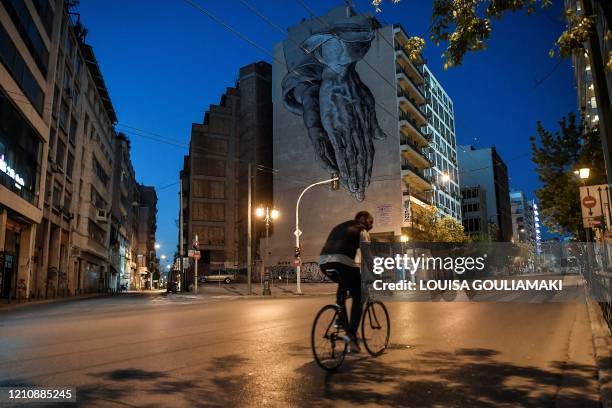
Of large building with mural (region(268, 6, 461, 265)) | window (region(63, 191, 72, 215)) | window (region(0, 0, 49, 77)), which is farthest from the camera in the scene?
large building with mural (region(268, 6, 461, 265))

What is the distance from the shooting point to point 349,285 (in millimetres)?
6277

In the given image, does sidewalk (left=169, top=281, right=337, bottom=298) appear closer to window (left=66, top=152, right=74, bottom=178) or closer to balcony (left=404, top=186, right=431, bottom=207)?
window (left=66, top=152, right=74, bottom=178)

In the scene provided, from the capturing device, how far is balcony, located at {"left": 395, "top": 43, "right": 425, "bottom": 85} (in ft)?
205

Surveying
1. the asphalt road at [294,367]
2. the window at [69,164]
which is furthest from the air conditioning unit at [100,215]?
the asphalt road at [294,367]

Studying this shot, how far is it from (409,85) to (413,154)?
9.10 meters

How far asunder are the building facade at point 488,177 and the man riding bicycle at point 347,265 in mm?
107487

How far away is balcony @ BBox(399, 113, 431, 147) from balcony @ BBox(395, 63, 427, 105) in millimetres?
3956

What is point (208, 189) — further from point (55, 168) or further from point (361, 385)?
point (361, 385)

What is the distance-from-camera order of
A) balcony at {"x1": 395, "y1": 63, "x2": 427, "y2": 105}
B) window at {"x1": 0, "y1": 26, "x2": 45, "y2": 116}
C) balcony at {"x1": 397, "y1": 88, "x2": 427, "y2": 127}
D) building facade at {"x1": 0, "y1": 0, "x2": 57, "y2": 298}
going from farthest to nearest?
balcony at {"x1": 395, "y1": 63, "x2": 427, "y2": 105} → balcony at {"x1": 397, "y1": 88, "x2": 427, "y2": 127} → building facade at {"x1": 0, "y1": 0, "x2": 57, "y2": 298} → window at {"x1": 0, "y1": 26, "x2": 45, "y2": 116}

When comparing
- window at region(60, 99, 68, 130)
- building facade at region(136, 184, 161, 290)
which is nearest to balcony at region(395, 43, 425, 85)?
window at region(60, 99, 68, 130)

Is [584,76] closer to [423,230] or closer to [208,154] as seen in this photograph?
[423,230]

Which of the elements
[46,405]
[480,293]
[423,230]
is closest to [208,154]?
[423,230]

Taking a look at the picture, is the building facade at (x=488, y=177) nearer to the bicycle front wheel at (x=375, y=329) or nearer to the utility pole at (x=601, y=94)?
the utility pole at (x=601, y=94)

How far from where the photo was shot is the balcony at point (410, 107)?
61.4 metres
